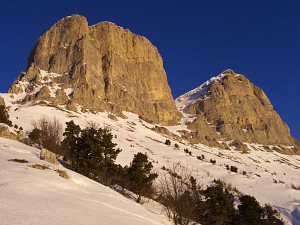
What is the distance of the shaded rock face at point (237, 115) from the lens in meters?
122

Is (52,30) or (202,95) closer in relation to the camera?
(52,30)

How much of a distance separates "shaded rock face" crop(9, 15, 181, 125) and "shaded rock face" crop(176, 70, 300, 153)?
19981 mm

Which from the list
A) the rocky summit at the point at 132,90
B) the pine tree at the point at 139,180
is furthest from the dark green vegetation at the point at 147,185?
the rocky summit at the point at 132,90

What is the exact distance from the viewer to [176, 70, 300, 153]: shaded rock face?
4785 inches

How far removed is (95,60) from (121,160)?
8902cm

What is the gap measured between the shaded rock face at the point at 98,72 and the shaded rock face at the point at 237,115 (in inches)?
787

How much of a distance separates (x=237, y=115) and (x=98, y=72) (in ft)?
288

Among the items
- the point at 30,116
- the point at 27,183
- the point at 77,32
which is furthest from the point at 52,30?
the point at 27,183

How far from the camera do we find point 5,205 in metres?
4.30

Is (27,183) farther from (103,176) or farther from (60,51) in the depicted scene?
(60,51)

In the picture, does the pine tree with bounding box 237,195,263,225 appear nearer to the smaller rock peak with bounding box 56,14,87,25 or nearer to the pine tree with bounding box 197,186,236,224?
the pine tree with bounding box 197,186,236,224

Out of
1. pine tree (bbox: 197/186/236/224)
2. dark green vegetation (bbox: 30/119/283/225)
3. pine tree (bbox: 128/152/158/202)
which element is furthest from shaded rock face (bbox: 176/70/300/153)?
pine tree (bbox: 197/186/236/224)

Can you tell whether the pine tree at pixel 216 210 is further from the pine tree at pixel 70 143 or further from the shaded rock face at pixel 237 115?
the shaded rock face at pixel 237 115

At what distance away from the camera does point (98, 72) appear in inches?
4203
